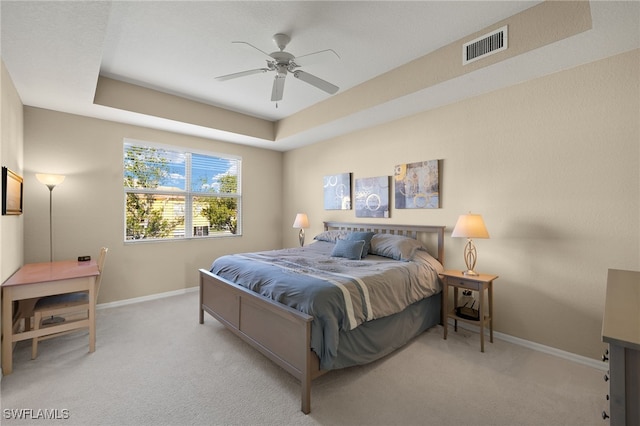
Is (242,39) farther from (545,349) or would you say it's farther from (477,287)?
(545,349)

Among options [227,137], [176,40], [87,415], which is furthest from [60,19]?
[227,137]

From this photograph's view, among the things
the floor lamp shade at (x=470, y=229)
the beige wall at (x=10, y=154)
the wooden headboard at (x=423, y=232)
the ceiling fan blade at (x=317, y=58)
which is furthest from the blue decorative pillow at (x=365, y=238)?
the beige wall at (x=10, y=154)

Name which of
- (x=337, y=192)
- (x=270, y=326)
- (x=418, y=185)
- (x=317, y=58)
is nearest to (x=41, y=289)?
(x=270, y=326)

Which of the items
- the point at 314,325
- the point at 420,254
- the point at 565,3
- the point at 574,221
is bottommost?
the point at 314,325

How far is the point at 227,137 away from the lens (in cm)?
486

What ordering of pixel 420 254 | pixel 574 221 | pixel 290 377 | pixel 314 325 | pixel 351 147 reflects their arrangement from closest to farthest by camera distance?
pixel 314 325 < pixel 290 377 < pixel 574 221 < pixel 420 254 < pixel 351 147

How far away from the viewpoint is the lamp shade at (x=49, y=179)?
10.6ft

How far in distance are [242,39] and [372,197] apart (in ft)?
8.61

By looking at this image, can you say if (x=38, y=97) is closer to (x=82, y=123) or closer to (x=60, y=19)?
(x=82, y=123)

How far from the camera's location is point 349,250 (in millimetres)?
3545

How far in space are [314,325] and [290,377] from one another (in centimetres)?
65

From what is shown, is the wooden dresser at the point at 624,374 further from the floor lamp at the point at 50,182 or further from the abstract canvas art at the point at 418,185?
the floor lamp at the point at 50,182

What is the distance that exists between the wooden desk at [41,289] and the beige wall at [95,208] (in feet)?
2.50

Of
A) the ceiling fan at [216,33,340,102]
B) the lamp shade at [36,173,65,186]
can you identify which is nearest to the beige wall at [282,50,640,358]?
the ceiling fan at [216,33,340,102]
